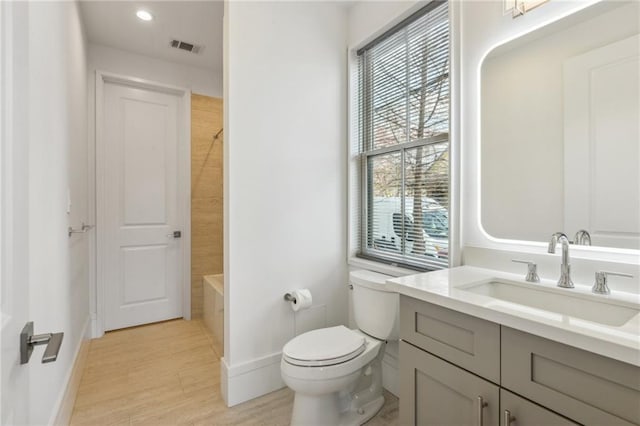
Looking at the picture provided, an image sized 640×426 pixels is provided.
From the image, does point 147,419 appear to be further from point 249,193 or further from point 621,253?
point 621,253

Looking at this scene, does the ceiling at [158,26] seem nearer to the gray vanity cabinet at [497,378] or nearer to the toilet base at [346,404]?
the gray vanity cabinet at [497,378]

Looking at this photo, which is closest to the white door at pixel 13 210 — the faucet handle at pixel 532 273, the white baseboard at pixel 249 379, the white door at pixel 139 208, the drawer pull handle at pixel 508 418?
the drawer pull handle at pixel 508 418

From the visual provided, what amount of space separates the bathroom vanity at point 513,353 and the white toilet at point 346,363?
37 centimetres

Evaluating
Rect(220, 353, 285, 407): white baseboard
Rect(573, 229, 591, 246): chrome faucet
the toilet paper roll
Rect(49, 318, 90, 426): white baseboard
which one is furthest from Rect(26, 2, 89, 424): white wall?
Rect(573, 229, 591, 246): chrome faucet

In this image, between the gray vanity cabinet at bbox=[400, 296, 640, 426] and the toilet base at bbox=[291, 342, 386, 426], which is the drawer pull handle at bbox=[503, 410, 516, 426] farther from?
the toilet base at bbox=[291, 342, 386, 426]

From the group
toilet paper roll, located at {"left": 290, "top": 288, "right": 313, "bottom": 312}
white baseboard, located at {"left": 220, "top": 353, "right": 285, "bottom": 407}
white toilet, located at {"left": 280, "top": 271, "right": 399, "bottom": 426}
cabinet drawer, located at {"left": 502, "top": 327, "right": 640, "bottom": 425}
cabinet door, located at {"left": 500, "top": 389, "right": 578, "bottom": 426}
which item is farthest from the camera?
toilet paper roll, located at {"left": 290, "top": 288, "right": 313, "bottom": 312}

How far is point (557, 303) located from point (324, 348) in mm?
1014

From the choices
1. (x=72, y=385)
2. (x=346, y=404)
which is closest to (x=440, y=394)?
(x=346, y=404)

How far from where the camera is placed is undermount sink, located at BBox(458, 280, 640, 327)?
3.19 feet

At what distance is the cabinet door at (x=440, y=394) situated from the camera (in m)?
0.96

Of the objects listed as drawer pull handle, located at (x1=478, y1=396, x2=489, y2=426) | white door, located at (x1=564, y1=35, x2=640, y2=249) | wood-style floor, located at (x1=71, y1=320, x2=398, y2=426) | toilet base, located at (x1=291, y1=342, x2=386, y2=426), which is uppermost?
white door, located at (x1=564, y1=35, x2=640, y2=249)

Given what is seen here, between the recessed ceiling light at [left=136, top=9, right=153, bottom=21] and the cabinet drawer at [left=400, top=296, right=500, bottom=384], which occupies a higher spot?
the recessed ceiling light at [left=136, top=9, right=153, bottom=21]

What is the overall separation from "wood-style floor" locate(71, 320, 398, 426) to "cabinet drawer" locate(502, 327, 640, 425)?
1.08 metres

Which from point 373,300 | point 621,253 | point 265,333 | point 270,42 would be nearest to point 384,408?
point 373,300
